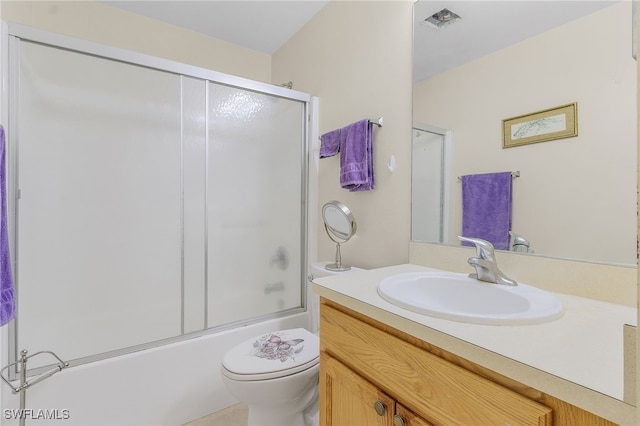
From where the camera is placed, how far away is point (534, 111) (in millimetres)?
972

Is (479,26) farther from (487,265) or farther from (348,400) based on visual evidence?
(348,400)

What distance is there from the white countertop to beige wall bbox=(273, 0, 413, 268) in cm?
72

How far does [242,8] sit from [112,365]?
7.06ft

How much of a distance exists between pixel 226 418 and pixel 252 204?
117cm

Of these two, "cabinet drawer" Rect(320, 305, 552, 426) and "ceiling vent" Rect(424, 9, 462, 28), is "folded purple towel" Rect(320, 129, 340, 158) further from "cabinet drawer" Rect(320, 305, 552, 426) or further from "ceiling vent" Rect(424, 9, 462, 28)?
"cabinet drawer" Rect(320, 305, 552, 426)

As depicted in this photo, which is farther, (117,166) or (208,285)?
(208,285)

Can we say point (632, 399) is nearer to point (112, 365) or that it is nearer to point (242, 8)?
point (112, 365)

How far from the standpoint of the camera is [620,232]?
0.80m

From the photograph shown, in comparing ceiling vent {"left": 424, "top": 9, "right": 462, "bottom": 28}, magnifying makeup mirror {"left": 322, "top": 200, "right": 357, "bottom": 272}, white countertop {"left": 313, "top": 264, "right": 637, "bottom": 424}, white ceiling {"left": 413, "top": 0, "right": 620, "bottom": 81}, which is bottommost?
white countertop {"left": 313, "top": 264, "right": 637, "bottom": 424}

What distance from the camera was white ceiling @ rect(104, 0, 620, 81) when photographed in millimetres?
984

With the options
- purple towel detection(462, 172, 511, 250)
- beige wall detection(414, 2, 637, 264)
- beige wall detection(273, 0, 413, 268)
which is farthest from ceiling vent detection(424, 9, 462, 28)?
purple towel detection(462, 172, 511, 250)

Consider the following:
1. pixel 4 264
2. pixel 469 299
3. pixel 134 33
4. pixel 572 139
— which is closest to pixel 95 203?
pixel 4 264

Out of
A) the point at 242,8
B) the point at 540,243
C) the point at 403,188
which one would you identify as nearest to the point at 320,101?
the point at 242,8

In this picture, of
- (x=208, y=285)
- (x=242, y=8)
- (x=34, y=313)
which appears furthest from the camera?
(x=242, y=8)
